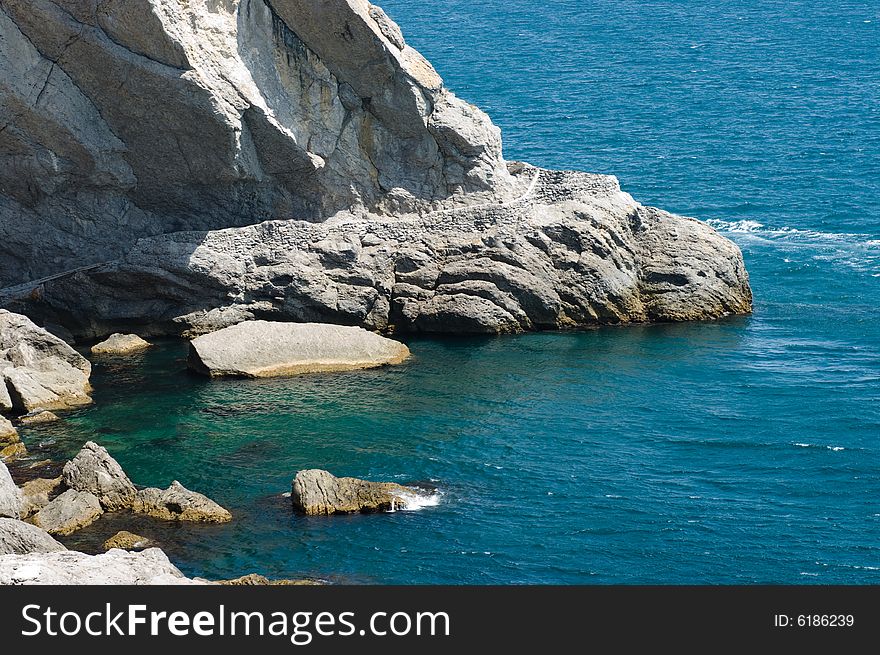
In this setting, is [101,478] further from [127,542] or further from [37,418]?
[37,418]

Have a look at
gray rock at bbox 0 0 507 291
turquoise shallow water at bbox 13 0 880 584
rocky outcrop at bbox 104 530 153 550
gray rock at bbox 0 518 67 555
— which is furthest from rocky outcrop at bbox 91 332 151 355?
gray rock at bbox 0 518 67 555

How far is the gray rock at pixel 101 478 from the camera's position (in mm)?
45812

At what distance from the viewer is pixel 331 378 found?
61344 mm

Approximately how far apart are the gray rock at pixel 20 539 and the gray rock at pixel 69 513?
6.08 metres

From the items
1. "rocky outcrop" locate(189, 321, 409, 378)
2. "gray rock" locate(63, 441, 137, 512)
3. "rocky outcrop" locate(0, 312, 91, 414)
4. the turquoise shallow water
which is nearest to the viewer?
the turquoise shallow water

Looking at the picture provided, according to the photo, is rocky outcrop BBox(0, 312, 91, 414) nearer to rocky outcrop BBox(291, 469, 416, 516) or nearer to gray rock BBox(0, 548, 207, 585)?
rocky outcrop BBox(291, 469, 416, 516)

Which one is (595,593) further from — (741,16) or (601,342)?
(741,16)

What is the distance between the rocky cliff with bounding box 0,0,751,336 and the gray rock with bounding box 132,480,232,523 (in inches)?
865

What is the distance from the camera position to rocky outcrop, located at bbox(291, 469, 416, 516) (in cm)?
4509

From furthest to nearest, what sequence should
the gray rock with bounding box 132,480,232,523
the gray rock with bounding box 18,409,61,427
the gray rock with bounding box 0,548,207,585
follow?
the gray rock with bounding box 18,409,61,427, the gray rock with bounding box 132,480,232,523, the gray rock with bounding box 0,548,207,585

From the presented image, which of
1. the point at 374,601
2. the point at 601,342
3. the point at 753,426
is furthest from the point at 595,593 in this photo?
the point at 601,342

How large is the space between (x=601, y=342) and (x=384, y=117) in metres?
16.5

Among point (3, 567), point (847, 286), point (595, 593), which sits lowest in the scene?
point (3, 567)

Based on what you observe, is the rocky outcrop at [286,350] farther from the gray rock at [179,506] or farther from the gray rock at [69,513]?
the gray rock at [69,513]
